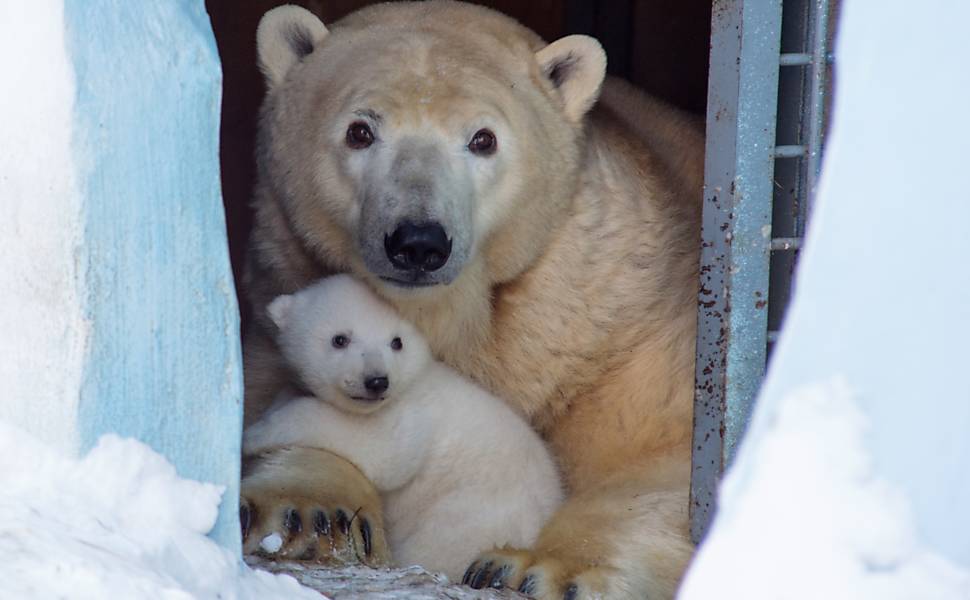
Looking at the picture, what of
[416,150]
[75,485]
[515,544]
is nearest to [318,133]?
[416,150]

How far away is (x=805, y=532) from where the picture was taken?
5.40 feet

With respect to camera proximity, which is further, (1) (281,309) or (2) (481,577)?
(1) (281,309)

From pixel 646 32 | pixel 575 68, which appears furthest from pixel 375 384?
pixel 646 32

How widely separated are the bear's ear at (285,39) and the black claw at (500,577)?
1.54 m

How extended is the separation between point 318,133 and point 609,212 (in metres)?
0.82

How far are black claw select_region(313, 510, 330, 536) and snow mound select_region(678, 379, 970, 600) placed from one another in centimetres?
145

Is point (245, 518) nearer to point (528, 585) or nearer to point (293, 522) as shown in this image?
point (293, 522)

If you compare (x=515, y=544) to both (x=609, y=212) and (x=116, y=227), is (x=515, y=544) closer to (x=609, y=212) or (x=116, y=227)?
(x=609, y=212)

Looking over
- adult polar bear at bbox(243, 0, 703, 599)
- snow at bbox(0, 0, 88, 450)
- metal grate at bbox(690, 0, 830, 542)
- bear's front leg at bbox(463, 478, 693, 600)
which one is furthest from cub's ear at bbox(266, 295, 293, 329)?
snow at bbox(0, 0, 88, 450)

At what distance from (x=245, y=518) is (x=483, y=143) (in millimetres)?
1096

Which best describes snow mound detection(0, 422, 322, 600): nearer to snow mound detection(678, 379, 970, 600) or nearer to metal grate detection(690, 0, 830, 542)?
snow mound detection(678, 379, 970, 600)

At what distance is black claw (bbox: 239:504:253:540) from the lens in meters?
2.92

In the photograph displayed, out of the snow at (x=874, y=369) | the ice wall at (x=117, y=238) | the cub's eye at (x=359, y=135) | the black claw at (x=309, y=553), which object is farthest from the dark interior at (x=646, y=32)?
the snow at (x=874, y=369)

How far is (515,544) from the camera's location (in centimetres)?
317
